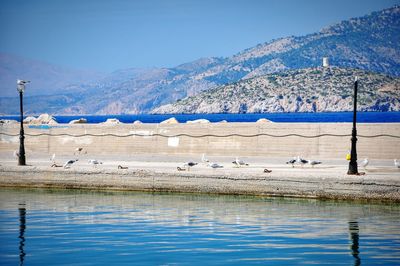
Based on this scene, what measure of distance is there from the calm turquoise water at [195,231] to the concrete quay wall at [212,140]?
21.7 feet

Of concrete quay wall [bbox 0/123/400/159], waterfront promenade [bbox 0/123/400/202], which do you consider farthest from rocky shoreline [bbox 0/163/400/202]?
concrete quay wall [bbox 0/123/400/159]

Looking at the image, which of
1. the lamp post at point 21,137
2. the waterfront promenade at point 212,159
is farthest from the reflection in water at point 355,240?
the lamp post at point 21,137

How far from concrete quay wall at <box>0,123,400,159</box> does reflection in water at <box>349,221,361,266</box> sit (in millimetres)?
9370

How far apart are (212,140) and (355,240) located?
14446 mm

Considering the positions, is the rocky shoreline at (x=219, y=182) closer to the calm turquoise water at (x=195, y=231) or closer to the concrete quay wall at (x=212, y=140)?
the calm turquoise water at (x=195, y=231)

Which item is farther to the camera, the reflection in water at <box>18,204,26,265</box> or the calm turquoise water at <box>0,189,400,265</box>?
the reflection in water at <box>18,204,26,265</box>

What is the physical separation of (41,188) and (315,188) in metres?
10.5

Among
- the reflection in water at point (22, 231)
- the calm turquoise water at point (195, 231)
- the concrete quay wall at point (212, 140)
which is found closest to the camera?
the calm turquoise water at point (195, 231)

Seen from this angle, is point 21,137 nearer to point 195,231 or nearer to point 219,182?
point 219,182

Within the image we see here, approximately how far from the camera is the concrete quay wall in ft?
79.5

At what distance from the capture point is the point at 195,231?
47.8 feet

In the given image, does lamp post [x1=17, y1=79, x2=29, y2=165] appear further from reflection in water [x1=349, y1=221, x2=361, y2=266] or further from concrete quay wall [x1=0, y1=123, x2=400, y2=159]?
reflection in water [x1=349, y1=221, x2=361, y2=266]

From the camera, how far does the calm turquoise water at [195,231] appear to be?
11.9m

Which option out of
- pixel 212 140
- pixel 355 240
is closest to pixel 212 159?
pixel 212 140
